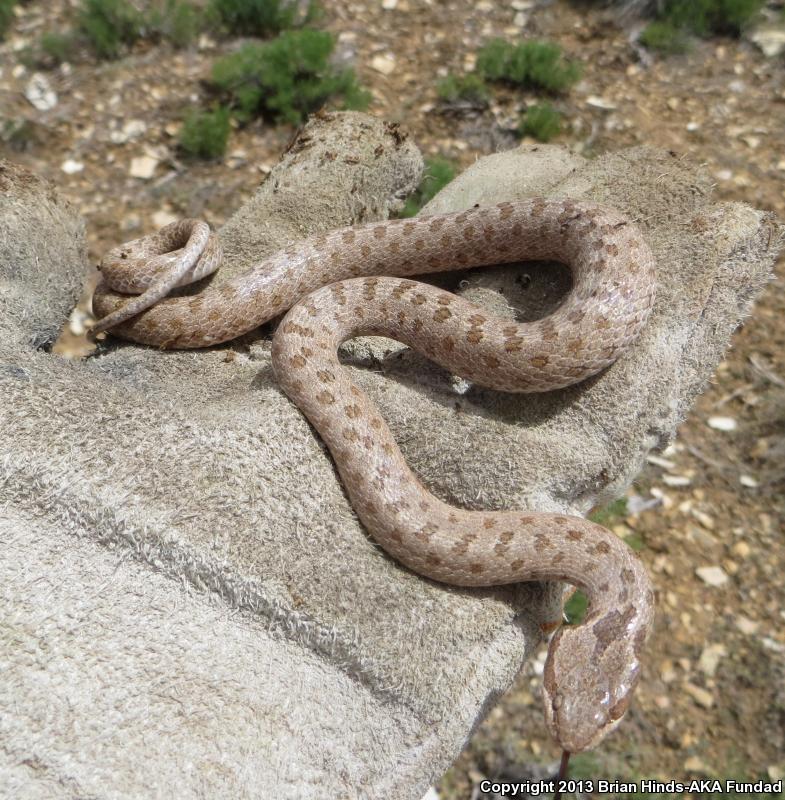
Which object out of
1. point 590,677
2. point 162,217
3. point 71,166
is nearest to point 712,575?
point 590,677

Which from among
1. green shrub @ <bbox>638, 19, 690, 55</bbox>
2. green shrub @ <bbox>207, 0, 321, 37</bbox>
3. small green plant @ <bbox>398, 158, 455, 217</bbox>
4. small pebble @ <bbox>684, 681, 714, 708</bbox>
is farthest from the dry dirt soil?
small green plant @ <bbox>398, 158, 455, 217</bbox>

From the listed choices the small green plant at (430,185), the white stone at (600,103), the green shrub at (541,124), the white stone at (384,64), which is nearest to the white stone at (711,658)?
the small green plant at (430,185)

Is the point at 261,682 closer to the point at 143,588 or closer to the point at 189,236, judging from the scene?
the point at 143,588

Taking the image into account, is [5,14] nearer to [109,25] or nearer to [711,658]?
[109,25]

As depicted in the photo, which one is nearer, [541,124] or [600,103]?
[541,124]

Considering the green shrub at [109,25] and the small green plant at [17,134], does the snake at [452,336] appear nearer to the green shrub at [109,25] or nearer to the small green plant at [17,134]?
the small green plant at [17,134]
